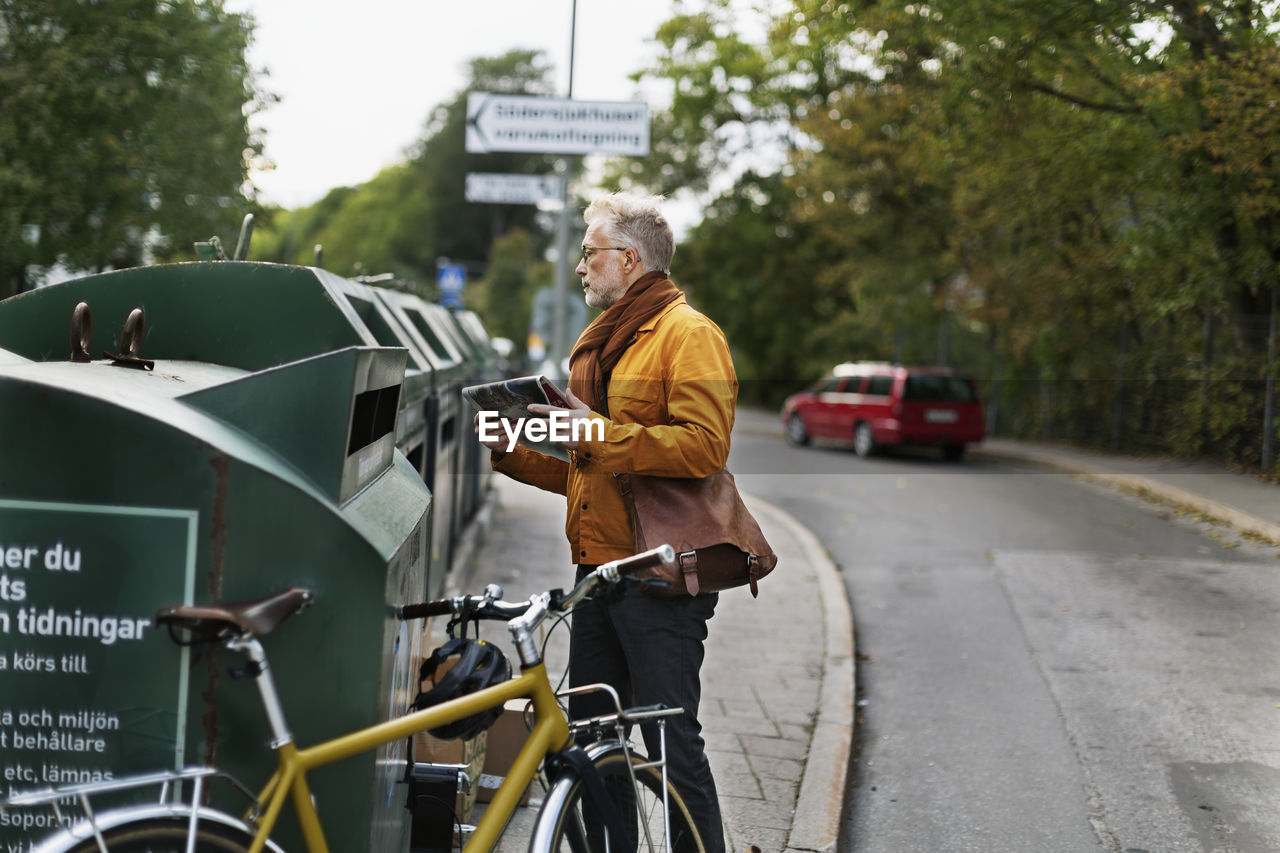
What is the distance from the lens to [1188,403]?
56.0ft

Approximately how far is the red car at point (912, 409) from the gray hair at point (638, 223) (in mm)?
17171

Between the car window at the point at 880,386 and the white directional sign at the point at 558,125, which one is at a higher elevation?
the white directional sign at the point at 558,125

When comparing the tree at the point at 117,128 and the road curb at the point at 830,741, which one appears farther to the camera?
the tree at the point at 117,128

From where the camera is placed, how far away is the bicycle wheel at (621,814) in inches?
108

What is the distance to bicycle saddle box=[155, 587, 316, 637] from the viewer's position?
2.30 metres

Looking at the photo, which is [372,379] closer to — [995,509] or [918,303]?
[995,509]

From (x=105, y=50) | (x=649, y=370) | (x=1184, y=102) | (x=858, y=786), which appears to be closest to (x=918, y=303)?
(x=1184, y=102)

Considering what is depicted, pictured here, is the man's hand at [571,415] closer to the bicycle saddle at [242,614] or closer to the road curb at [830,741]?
the bicycle saddle at [242,614]

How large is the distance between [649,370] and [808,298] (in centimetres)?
→ 3385

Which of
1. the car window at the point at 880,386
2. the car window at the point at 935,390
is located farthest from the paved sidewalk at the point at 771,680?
the car window at the point at 880,386

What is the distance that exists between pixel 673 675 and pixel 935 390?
17702 millimetres

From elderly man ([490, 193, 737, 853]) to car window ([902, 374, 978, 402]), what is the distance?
17.3m

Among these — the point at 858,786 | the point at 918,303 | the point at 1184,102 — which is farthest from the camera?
the point at 918,303

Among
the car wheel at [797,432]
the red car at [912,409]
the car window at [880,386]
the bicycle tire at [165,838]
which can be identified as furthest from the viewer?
the car wheel at [797,432]
